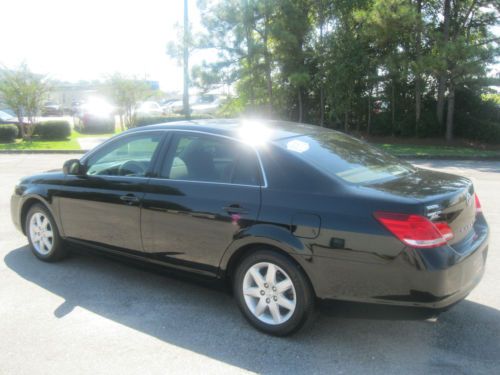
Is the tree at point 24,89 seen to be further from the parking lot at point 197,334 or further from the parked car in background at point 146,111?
the parking lot at point 197,334

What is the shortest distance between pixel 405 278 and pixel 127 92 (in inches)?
903

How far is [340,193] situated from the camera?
10.9ft

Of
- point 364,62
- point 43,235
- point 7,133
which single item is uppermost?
point 364,62

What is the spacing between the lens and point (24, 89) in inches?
777

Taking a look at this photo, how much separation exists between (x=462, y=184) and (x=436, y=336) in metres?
1.14

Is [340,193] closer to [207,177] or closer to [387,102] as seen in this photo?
[207,177]

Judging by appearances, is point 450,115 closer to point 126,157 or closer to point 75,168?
point 126,157

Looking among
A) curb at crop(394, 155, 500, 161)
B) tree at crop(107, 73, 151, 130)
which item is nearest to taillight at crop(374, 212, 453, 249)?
curb at crop(394, 155, 500, 161)

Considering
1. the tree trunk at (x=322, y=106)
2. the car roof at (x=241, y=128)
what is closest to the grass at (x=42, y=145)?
the tree trunk at (x=322, y=106)

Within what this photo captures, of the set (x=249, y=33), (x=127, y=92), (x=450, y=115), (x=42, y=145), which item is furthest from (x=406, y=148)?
(x=42, y=145)

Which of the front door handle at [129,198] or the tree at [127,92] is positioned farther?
the tree at [127,92]

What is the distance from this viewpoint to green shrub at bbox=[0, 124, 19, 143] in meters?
20.9

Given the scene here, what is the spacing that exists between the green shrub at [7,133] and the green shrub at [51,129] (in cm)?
103

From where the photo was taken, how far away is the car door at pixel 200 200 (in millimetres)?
3684
